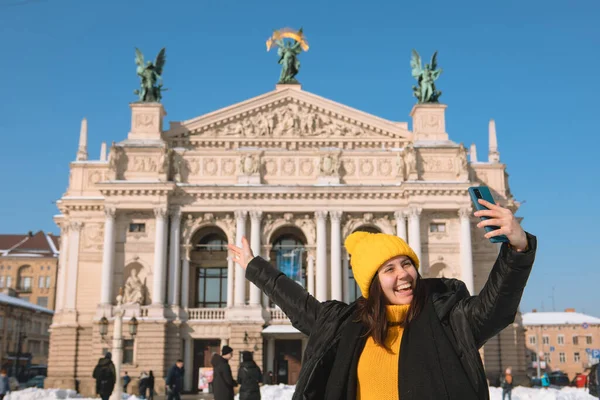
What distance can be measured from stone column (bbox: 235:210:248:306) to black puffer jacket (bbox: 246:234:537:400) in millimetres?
41111

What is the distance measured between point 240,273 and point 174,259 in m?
4.39

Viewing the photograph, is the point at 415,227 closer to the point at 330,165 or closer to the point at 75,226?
the point at 330,165

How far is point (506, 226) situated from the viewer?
10.7ft

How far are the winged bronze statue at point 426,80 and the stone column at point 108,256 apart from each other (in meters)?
22.3

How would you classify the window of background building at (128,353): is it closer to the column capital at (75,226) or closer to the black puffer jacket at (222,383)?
the column capital at (75,226)

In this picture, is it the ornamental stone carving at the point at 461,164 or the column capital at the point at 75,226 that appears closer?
the ornamental stone carving at the point at 461,164

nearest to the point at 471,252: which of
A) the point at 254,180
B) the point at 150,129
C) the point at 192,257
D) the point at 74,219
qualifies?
the point at 254,180

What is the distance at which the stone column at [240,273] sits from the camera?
4531cm

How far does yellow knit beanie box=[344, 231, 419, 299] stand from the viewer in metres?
3.97

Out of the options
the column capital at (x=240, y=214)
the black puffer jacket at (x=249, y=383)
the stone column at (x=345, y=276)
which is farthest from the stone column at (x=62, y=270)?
the black puffer jacket at (x=249, y=383)

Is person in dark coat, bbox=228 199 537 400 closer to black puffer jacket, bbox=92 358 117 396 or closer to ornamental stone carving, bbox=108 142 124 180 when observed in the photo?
black puffer jacket, bbox=92 358 117 396

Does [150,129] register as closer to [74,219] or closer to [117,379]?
[74,219]

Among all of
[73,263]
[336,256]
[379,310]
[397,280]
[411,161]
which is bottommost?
[379,310]

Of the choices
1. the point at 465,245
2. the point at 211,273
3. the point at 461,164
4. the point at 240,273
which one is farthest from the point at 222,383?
the point at 461,164
